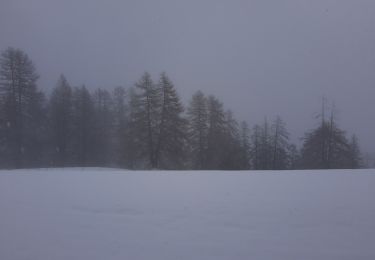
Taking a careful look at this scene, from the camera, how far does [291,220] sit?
528 cm

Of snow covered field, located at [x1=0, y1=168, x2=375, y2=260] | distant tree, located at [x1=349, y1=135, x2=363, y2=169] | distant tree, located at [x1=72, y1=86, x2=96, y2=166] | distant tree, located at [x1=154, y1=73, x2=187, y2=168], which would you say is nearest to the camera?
snow covered field, located at [x1=0, y1=168, x2=375, y2=260]

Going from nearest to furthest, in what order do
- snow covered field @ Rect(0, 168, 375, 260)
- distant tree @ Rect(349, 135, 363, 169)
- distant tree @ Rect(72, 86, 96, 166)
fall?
snow covered field @ Rect(0, 168, 375, 260) → distant tree @ Rect(349, 135, 363, 169) → distant tree @ Rect(72, 86, 96, 166)

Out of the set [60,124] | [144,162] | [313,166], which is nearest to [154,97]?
[144,162]

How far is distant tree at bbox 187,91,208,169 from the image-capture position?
74.4ft

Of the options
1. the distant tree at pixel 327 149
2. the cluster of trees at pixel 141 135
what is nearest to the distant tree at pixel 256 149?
the cluster of trees at pixel 141 135

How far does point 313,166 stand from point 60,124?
1769 cm

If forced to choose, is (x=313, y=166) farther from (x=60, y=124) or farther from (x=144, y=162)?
(x=60, y=124)

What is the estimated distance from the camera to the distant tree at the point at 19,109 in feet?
64.1

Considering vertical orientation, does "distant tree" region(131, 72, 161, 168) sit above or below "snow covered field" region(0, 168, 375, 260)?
above

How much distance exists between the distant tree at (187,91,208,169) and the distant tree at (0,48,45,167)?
1088cm

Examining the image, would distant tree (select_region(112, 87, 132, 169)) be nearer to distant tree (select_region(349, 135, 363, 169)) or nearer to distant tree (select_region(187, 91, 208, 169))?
distant tree (select_region(187, 91, 208, 169))

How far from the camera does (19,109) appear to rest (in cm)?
2017

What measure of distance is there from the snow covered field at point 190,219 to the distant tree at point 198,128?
14420 mm

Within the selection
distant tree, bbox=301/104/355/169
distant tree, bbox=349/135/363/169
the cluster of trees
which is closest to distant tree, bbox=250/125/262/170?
the cluster of trees
